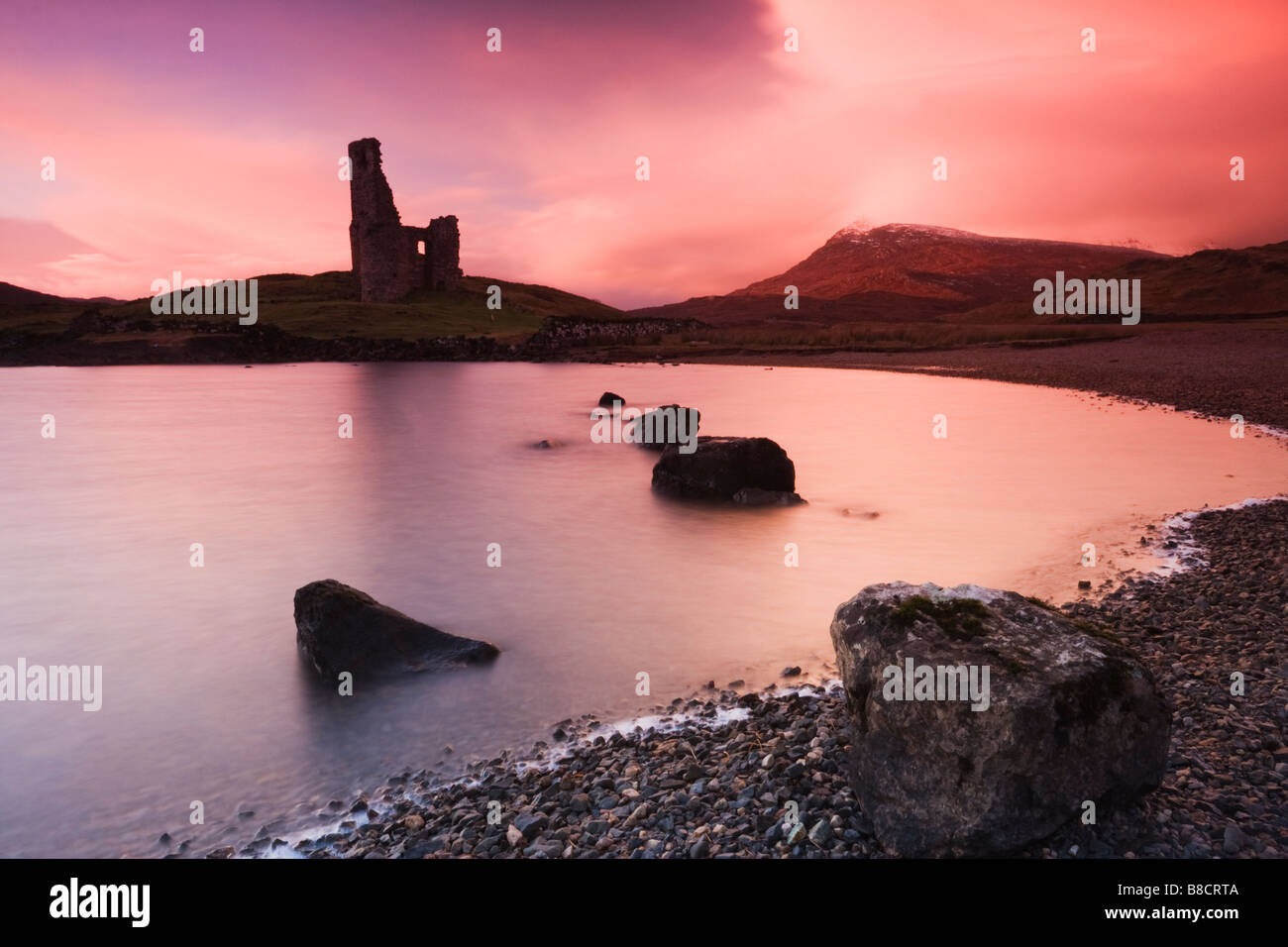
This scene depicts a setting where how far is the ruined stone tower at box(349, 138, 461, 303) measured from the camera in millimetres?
96250

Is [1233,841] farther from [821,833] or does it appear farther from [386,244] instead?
[386,244]

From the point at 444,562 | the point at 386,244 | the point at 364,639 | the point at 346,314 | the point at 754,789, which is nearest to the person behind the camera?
the point at 754,789

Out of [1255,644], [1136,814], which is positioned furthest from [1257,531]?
[1136,814]

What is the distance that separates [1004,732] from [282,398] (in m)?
47.6

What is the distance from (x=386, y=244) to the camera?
98.6 meters

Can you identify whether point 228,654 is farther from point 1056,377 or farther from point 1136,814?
point 1056,377

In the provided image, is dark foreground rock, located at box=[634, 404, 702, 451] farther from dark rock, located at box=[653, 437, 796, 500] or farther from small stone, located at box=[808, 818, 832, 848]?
small stone, located at box=[808, 818, 832, 848]

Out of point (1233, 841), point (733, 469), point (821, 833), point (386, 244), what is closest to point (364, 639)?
point (821, 833)

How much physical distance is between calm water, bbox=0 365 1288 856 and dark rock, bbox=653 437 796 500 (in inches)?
35.8

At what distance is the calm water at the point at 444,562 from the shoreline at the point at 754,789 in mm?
655

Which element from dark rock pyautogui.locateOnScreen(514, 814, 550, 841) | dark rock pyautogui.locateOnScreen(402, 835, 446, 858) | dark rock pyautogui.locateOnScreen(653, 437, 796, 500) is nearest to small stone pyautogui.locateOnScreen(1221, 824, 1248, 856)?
dark rock pyautogui.locateOnScreen(514, 814, 550, 841)

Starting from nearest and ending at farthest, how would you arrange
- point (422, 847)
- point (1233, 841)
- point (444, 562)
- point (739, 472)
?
1. point (1233, 841)
2. point (422, 847)
3. point (444, 562)
4. point (739, 472)

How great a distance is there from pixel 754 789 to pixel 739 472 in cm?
1267

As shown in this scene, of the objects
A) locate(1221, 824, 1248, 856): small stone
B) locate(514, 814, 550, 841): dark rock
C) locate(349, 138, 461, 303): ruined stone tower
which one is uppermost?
locate(349, 138, 461, 303): ruined stone tower
